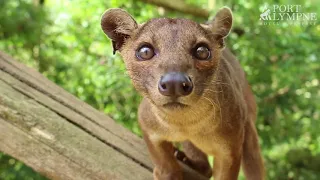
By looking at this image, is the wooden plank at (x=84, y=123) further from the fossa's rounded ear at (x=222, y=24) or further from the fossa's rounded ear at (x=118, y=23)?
the fossa's rounded ear at (x=222, y=24)

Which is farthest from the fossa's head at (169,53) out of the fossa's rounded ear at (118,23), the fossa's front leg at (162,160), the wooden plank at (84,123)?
the wooden plank at (84,123)

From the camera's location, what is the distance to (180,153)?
366cm

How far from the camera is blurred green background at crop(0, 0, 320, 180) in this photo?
16.1 feet

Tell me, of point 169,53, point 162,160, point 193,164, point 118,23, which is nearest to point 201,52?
point 169,53

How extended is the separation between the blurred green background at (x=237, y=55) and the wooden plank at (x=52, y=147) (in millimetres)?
1676

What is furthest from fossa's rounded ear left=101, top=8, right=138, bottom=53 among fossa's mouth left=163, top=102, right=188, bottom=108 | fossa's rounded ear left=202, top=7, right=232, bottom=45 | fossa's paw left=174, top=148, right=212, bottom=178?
fossa's paw left=174, top=148, right=212, bottom=178

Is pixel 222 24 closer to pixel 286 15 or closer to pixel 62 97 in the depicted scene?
pixel 62 97

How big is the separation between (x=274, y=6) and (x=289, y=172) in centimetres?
189

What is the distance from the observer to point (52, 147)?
122 inches

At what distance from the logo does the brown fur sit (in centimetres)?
156

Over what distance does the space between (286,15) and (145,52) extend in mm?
2665

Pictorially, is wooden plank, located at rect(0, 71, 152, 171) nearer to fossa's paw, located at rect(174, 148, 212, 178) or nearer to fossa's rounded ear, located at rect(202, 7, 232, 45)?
fossa's paw, located at rect(174, 148, 212, 178)

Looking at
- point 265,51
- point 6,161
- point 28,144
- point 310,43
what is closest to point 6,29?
point 6,161

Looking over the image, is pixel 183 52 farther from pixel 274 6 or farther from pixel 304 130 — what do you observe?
pixel 304 130
